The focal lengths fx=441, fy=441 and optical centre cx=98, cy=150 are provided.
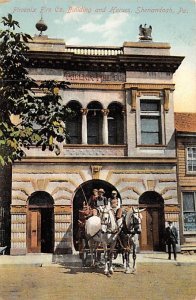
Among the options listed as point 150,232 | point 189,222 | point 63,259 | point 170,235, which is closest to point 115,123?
point 150,232

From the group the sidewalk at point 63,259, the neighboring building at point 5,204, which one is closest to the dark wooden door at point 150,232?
the sidewalk at point 63,259

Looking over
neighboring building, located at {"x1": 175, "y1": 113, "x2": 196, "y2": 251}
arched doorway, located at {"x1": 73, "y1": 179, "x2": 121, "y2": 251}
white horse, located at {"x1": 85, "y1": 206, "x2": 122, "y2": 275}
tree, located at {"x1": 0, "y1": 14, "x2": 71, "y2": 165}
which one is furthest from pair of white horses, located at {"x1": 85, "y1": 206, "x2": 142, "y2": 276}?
neighboring building, located at {"x1": 175, "y1": 113, "x2": 196, "y2": 251}

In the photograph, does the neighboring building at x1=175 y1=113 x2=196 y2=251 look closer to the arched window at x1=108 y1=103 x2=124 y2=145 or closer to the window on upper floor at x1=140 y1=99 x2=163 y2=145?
the window on upper floor at x1=140 y1=99 x2=163 y2=145

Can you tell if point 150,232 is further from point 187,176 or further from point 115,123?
point 115,123

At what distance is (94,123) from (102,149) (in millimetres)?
1095

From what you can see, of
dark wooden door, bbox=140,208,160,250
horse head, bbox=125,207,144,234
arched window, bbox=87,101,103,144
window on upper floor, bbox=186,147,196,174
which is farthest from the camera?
window on upper floor, bbox=186,147,196,174

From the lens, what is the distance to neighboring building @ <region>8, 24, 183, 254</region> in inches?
594

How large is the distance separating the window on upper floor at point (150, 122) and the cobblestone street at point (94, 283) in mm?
5298

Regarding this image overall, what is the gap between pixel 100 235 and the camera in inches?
430

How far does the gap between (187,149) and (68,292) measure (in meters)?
9.07

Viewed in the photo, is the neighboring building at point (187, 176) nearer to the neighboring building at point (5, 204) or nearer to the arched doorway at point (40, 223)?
the arched doorway at point (40, 223)

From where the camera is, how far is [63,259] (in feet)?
44.3

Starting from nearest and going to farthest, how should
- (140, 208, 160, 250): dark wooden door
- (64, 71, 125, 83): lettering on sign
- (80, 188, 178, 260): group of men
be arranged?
(80, 188, 178, 260): group of men, (140, 208, 160, 250): dark wooden door, (64, 71, 125, 83): lettering on sign

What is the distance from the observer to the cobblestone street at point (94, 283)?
8.26 metres
